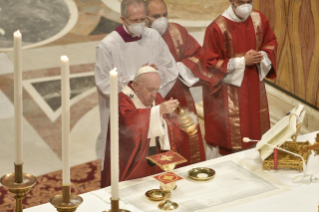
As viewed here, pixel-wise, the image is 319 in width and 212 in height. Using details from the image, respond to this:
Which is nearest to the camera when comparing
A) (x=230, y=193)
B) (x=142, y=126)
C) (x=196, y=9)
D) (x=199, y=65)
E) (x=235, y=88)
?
(x=230, y=193)

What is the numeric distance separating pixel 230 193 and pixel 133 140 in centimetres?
93

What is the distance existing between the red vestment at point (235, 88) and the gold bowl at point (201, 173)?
680 millimetres

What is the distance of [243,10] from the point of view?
444cm

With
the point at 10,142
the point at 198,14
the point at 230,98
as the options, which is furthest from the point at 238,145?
the point at 10,142

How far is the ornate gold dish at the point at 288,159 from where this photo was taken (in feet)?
13.3

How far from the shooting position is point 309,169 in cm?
412

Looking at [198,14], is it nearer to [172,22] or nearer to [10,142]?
[172,22]

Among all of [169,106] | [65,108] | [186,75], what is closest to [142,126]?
[169,106]

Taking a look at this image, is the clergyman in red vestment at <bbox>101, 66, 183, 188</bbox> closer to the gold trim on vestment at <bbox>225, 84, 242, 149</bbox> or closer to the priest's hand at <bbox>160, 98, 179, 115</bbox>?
the priest's hand at <bbox>160, 98, 179, 115</bbox>

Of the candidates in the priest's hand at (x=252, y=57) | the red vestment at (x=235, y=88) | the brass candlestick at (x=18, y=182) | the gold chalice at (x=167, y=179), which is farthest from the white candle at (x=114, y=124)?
the priest's hand at (x=252, y=57)

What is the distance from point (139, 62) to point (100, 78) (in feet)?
1.09

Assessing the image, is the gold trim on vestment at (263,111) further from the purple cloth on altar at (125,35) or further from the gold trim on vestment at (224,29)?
the purple cloth on altar at (125,35)

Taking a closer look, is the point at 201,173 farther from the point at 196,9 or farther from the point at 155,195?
the point at 196,9

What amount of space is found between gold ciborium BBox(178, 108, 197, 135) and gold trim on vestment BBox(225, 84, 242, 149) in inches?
14.7
